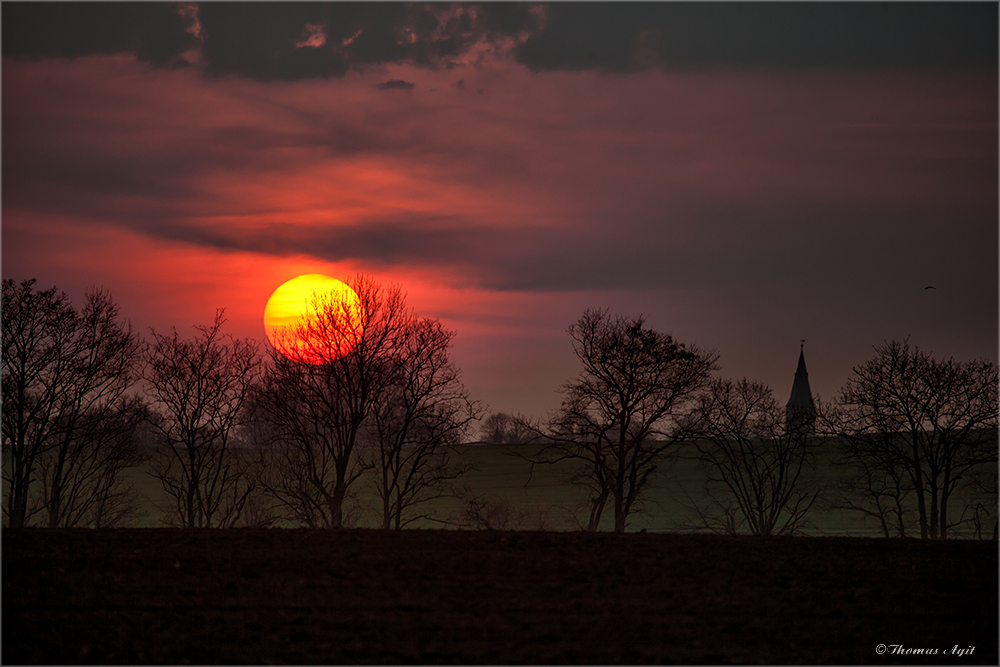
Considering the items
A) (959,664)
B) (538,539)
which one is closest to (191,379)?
(538,539)

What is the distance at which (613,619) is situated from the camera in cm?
1012

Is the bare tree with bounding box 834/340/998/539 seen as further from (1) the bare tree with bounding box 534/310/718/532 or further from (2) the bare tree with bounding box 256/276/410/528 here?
(2) the bare tree with bounding box 256/276/410/528

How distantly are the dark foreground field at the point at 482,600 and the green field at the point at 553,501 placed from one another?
3946 cm

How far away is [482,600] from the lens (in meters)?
10.9

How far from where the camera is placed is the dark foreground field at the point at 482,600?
9.02 metres

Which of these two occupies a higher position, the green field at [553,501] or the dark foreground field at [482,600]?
the green field at [553,501]

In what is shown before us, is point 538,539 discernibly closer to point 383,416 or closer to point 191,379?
point 383,416

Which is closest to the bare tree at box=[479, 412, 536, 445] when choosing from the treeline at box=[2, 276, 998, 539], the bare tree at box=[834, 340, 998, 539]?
the treeline at box=[2, 276, 998, 539]

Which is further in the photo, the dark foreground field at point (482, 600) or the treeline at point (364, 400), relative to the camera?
the treeline at point (364, 400)

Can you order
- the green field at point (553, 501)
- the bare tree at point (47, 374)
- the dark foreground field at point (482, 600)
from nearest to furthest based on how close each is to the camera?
the dark foreground field at point (482, 600) → the bare tree at point (47, 374) → the green field at point (553, 501)

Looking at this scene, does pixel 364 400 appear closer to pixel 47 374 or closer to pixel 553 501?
pixel 47 374

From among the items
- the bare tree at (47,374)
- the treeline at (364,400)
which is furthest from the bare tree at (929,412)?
the bare tree at (47,374)

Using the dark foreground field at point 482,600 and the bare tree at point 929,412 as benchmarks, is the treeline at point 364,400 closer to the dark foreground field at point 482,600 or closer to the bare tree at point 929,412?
the bare tree at point 929,412

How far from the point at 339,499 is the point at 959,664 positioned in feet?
100
